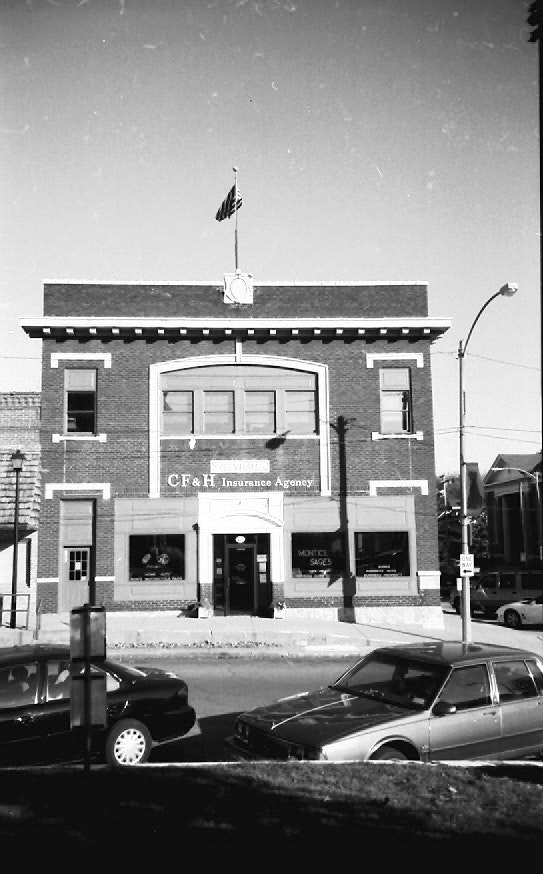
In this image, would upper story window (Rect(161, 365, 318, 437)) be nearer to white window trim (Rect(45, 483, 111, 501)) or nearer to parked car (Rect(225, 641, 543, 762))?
white window trim (Rect(45, 483, 111, 501))

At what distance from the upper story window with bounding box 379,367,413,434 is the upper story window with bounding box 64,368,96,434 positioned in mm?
9168

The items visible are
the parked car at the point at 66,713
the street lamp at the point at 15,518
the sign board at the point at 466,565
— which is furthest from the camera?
the street lamp at the point at 15,518

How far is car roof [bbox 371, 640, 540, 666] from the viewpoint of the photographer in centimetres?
910

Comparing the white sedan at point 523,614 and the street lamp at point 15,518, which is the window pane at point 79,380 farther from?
the white sedan at point 523,614

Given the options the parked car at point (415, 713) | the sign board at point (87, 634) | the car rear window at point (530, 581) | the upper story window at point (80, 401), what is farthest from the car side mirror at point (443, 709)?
the car rear window at point (530, 581)

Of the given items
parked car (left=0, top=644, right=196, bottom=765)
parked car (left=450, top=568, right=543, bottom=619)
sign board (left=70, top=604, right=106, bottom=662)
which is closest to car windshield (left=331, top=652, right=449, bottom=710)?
parked car (left=0, top=644, right=196, bottom=765)

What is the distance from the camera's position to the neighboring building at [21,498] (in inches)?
918

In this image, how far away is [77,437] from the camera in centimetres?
2472

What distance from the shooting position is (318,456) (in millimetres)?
25375

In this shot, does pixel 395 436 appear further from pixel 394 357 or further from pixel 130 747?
pixel 130 747

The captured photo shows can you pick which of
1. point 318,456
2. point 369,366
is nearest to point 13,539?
point 318,456

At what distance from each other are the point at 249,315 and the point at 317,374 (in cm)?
287

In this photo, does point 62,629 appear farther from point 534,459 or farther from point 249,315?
point 534,459

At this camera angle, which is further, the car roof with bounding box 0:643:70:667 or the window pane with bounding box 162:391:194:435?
the window pane with bounding box 162:391:194:435
